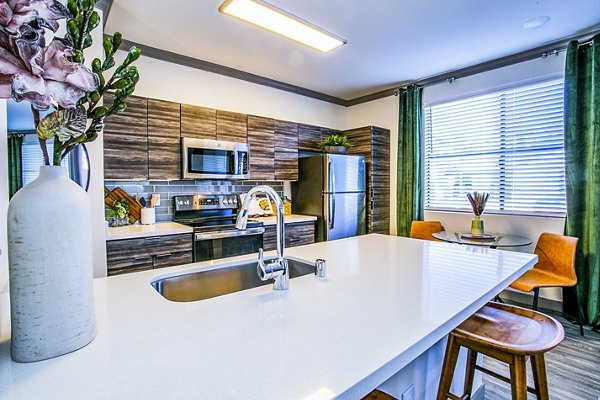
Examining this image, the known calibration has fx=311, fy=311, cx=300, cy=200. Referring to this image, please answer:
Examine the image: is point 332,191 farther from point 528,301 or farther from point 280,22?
point 528,301

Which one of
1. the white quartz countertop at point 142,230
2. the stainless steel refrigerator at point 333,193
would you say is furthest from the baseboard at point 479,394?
the white quartz countertop at point 142,230

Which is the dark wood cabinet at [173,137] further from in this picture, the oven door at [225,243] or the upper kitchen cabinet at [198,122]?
the oven door at [225,243]

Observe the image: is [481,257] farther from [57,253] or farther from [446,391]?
[57,253]

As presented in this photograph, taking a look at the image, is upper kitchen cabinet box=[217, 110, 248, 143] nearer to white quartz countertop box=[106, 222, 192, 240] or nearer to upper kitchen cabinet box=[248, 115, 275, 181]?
upper kitchen cabinet box=[248, 115, 275, 181]

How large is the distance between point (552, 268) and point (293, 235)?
2551 mm

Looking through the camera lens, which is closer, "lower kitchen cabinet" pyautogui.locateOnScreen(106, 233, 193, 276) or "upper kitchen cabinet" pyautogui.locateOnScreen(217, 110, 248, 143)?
"lower kitchen cabinet" pyautogui.locateOnScreen(106, 233, 193, 276)

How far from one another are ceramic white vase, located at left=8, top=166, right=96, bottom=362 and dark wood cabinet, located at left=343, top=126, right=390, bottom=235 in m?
3.80

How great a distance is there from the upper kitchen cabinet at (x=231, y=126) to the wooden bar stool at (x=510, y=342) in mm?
2784

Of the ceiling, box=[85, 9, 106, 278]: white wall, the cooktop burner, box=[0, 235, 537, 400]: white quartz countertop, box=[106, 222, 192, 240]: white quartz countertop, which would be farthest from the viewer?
the cooktop burner

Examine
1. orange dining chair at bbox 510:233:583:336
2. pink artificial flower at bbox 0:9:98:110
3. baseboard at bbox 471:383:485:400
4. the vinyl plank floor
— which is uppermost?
pink artificial flower at bbox 0:9:98:110

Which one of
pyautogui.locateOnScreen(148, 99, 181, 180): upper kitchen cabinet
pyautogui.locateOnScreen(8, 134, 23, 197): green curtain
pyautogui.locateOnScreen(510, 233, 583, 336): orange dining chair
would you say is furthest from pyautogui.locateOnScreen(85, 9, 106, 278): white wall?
pyautogui.locateOnScreen(510, 233, 583, 336): orange dining chair

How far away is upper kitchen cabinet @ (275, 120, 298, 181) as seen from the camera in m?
3.85

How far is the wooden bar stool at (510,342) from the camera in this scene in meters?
1.16

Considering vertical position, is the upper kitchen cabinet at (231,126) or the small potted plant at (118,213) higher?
the upper kitchen cabinet at (231,126)
